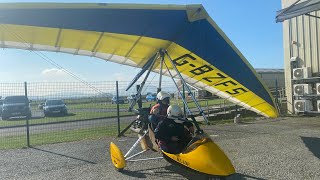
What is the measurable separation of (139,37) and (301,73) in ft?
41.3

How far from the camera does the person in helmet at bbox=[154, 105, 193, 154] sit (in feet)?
19.8

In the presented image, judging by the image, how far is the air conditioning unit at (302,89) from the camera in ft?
55.9

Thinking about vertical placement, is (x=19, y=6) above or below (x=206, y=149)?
above

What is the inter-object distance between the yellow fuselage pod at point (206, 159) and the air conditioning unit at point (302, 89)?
13535mm

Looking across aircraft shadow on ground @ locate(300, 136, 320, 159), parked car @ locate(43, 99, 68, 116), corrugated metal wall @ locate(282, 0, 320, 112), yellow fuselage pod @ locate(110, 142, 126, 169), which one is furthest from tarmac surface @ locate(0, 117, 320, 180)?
parked car @ locate(43, 99, 68, 116)

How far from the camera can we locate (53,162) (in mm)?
8023

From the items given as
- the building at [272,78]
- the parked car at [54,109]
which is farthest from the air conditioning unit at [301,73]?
the parked car at [54,109]

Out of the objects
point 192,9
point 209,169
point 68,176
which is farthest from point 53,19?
point 209,169

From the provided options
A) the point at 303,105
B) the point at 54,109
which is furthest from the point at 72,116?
the point at 303,105

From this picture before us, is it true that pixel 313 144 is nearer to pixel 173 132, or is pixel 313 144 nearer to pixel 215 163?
pixel 173 132

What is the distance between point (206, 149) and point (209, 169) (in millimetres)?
312

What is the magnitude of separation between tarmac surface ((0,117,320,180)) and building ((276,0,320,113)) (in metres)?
6.55

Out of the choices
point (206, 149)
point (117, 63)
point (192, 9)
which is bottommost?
point (206, 149)

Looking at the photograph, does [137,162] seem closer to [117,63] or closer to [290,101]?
[117,63]
